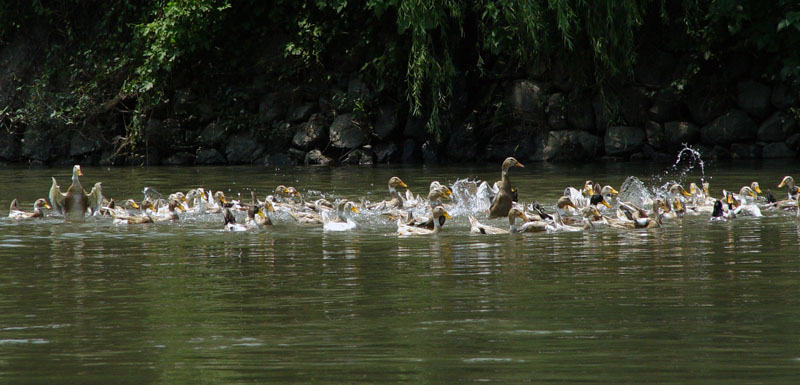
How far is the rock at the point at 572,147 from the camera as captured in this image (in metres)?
26.6

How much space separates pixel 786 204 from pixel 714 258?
15.8 ft

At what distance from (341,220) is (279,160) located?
15.6 metres

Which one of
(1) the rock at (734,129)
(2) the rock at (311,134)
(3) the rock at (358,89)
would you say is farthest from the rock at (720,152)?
(2) the rock at (311,134)

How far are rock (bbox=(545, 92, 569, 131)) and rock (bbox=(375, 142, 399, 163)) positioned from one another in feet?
12.9

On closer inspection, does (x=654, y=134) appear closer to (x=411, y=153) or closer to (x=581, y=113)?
(x=581, y=113)

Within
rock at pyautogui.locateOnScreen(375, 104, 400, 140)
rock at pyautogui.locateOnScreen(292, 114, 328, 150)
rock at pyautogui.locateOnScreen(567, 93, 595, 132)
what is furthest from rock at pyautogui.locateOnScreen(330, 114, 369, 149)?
rock at pyautogui.locateOnScreen(567, 93, 595, 132)

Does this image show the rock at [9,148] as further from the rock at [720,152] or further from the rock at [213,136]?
the rock at [720,152]

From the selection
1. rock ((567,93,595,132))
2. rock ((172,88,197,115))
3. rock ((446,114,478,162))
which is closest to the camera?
rock ((567,93,595,132))

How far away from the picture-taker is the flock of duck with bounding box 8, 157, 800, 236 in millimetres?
12922

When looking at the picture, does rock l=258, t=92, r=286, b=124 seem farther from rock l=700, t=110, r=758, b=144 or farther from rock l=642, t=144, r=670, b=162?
rock l=700, t=110, r=758, b=144

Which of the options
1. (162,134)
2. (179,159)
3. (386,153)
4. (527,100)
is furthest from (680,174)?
(162,134)

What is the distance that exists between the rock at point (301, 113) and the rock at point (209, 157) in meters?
2.06

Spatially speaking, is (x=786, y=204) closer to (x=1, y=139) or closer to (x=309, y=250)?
(x=309, y=250)

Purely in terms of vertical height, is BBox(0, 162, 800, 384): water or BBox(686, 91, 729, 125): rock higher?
BBox(686, 91, 729, 125): rock
